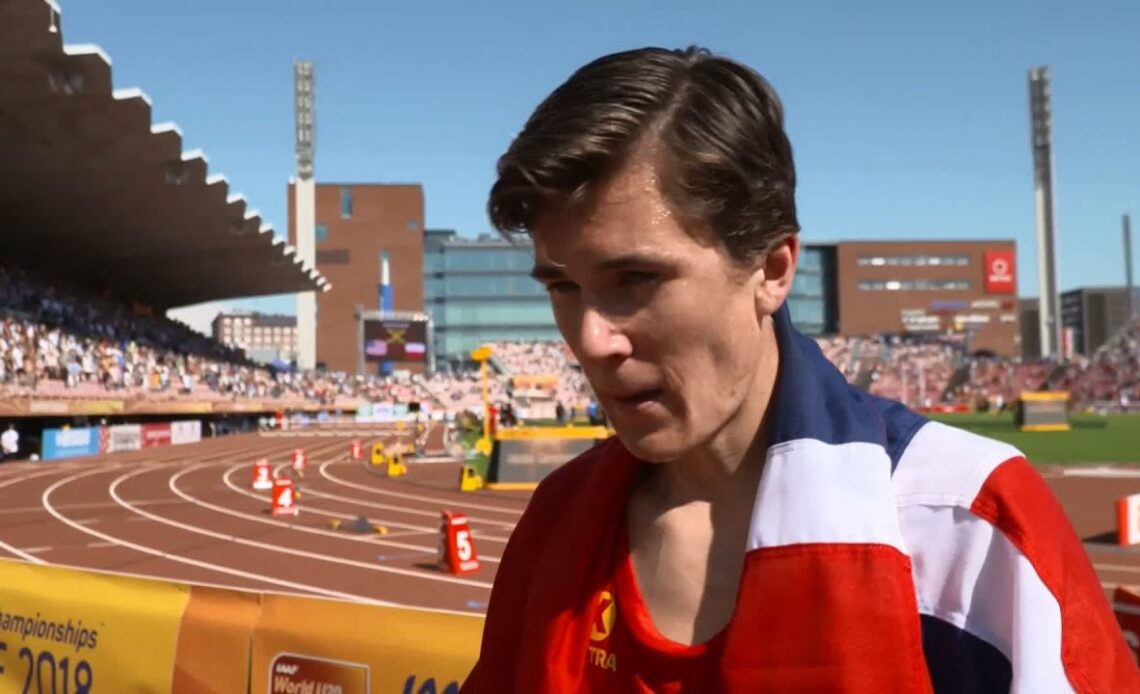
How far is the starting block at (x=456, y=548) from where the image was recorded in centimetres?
1167

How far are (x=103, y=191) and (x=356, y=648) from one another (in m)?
40.9

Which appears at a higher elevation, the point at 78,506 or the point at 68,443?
the point at 68,443

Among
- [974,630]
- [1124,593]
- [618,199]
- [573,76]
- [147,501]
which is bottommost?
[147,501]

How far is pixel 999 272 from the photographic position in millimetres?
109375

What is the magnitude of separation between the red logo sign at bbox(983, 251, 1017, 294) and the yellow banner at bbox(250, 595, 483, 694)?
115810 mm

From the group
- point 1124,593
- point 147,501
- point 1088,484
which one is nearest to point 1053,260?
point 1088,484

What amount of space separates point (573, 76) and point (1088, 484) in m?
21.1

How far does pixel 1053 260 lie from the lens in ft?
263

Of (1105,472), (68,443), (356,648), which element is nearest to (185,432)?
(68,443)

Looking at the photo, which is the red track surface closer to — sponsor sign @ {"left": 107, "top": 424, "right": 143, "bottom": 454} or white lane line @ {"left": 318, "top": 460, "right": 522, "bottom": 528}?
white lane line @ {"left": 318, "top": 460, "right": 522, "bottom": 528}

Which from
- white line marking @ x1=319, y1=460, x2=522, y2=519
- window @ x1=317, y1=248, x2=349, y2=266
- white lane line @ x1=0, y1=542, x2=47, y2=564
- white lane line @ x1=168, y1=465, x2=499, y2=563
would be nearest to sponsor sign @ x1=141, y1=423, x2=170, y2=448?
white line marking @ x1=319, y1=460, x2=522, y2=519

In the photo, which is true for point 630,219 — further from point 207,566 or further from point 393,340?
point 393,340

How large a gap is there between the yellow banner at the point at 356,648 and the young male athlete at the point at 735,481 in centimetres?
205

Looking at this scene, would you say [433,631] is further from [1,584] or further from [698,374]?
[1,584]
